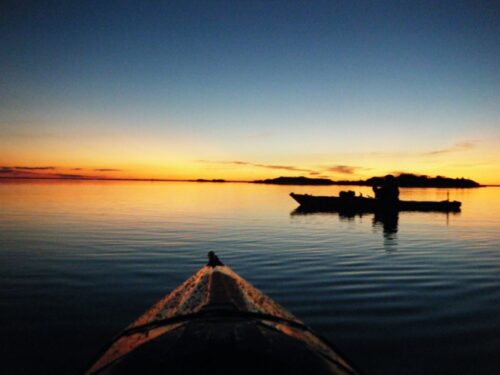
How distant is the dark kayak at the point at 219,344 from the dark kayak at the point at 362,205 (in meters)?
33.9

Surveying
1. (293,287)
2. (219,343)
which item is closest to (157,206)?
(293,287)

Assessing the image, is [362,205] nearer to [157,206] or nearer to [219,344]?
[157,206]

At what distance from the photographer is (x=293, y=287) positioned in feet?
32.9

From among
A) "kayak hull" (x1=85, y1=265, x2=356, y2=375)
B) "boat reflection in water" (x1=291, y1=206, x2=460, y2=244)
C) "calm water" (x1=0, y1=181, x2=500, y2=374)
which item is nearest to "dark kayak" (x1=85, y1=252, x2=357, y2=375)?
"kayak hull" (x1=85, y1=265, x2=356, y2=375)

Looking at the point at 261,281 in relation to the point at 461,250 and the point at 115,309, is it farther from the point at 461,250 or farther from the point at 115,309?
the point at 461,250

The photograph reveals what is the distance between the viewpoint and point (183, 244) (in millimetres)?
17219

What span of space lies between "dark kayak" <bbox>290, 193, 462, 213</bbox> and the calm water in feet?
47.5

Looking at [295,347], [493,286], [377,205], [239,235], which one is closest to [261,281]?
[493,286]

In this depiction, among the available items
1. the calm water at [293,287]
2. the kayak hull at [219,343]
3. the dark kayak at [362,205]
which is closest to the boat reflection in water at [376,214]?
the dark kayak at [362,205]

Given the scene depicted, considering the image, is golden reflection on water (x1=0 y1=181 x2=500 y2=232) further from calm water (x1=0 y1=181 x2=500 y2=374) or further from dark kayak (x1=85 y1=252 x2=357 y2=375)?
dark kayak (x1=85 y1=252 x2=357 y2=375)

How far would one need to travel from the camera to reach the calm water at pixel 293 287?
617 centimetres

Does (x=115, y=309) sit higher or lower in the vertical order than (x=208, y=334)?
lower

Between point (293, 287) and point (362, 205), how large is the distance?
2889 cm

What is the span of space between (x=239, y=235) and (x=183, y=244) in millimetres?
4428
